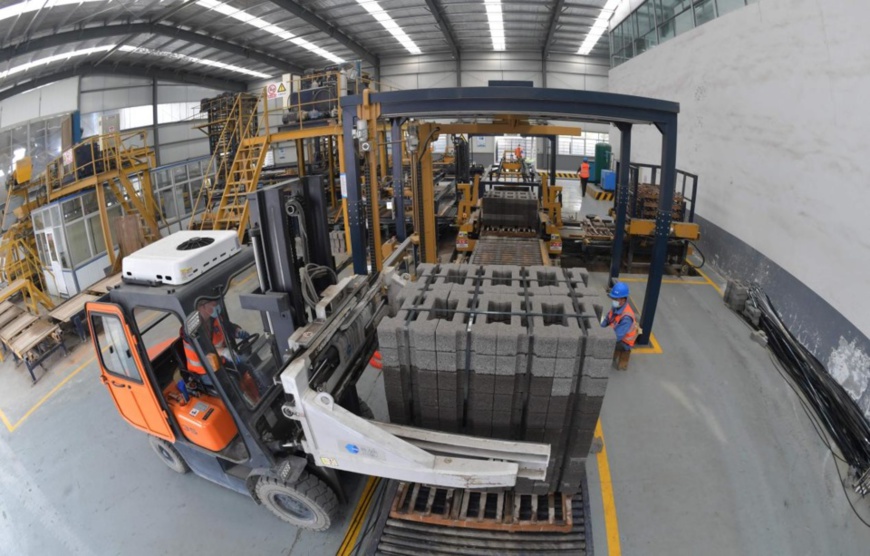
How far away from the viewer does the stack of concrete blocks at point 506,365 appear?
3.13m

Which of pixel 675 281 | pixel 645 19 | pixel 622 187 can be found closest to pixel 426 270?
pixel 622 187

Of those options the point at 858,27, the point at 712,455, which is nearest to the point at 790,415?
the point at 712,455

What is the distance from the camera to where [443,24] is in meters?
20.6

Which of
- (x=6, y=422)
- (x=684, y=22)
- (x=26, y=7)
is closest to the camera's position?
(x=6, y=422)

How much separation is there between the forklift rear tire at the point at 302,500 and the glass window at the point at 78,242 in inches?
371

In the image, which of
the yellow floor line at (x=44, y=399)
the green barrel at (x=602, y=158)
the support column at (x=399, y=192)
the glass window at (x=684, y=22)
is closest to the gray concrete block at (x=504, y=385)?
the support column at (x=399, y=192)

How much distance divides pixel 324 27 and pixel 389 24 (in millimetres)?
3453

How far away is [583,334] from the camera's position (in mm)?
3109

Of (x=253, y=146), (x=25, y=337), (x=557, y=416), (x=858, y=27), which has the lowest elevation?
(x=25, y=337)

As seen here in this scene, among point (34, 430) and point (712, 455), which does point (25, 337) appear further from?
point (712, 455)

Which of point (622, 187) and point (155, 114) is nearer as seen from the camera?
point (622, 187)

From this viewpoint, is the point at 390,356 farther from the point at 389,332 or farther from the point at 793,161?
the point at 793,161

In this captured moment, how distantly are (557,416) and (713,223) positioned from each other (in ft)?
30.3

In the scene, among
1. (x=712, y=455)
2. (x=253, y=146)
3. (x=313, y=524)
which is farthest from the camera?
(x=253, y=146)
